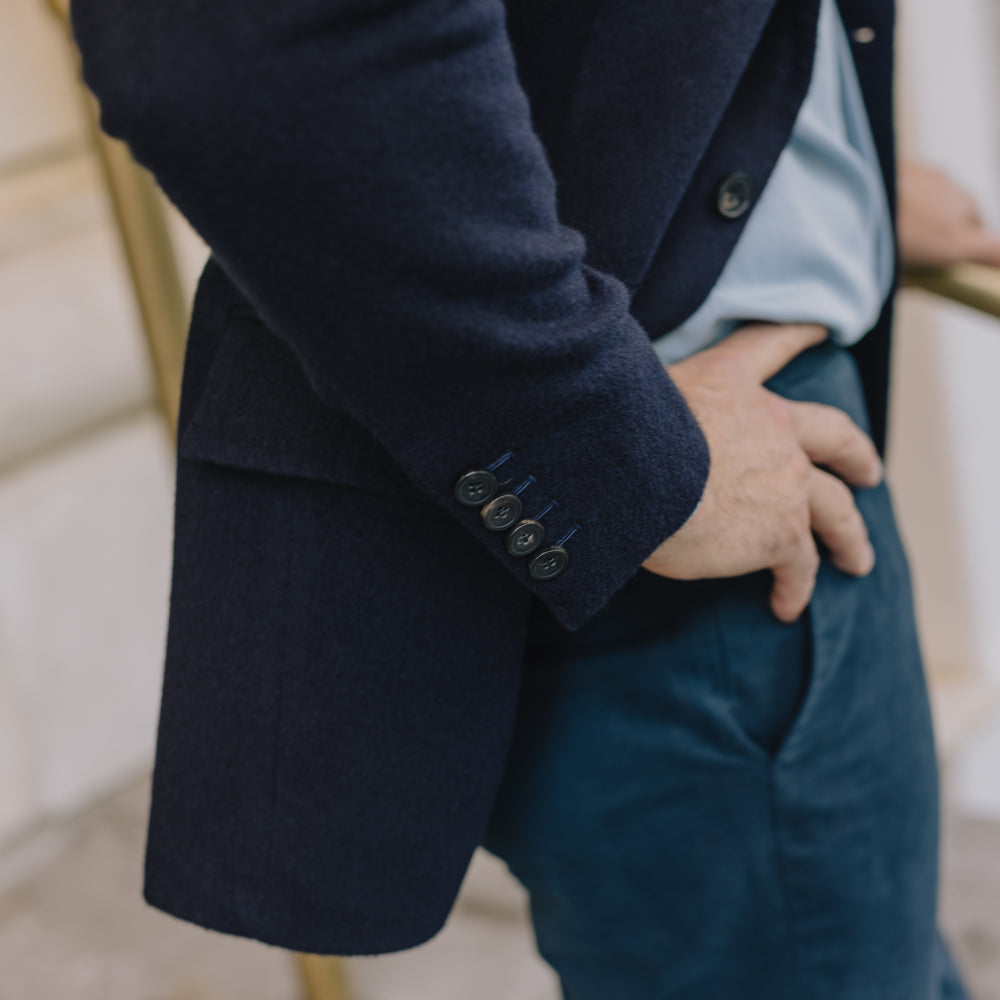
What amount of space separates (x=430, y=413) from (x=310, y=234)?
0.08m

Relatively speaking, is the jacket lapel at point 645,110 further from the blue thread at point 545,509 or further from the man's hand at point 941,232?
the man's hand at point 941,232

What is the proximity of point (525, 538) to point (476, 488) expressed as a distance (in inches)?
1.1

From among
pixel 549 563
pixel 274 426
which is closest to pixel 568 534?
pixel 549 563

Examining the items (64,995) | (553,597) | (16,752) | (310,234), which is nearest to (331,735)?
(553,597)

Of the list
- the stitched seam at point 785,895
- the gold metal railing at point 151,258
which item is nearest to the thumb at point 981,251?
the stitched seam at point 785,895

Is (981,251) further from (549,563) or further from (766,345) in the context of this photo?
(549,563)

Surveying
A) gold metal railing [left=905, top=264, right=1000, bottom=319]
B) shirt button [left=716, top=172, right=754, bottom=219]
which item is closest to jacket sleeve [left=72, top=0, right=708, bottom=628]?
shirt button [left=716, top=172, right=754, bottom=219]

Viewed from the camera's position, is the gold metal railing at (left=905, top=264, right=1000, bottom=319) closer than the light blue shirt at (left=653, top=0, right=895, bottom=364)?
No

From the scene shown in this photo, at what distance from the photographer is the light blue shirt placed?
0.57 metres

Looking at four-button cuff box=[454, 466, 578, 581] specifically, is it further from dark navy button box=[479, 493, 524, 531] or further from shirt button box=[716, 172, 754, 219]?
shirt button box=[716, 172, 754, 219]

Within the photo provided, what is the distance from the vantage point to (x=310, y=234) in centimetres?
39

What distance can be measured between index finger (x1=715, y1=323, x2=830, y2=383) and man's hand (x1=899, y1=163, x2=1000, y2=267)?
9.4 inches

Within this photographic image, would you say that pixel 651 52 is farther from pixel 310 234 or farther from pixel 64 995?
pixel 64 995

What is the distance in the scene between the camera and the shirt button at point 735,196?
53 centimetres
